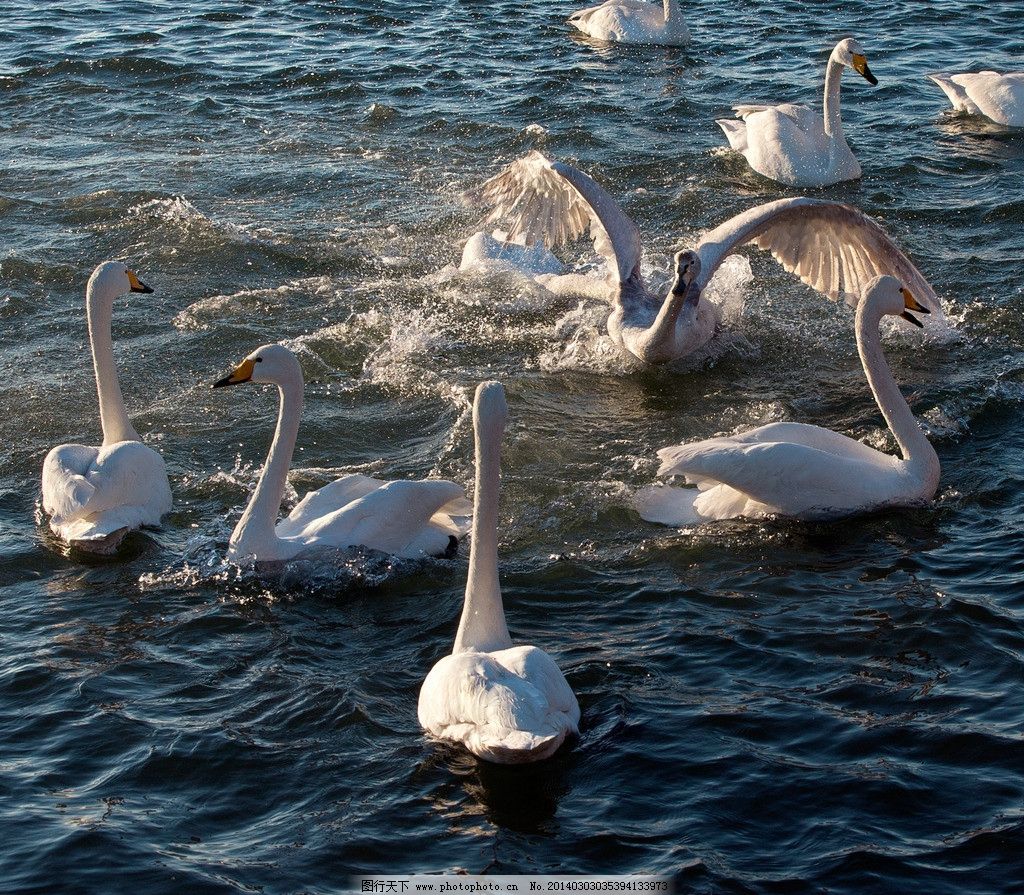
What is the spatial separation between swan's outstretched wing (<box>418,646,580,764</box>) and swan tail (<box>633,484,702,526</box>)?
2345 mm

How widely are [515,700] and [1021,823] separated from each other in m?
2.01

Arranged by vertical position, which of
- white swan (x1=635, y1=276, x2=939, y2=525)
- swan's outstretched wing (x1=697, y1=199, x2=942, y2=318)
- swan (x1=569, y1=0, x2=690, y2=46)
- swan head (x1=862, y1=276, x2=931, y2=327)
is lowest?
white swan (x1=635, y1=276, x2=939, y2=525)

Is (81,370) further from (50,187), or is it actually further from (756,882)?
(756,882)

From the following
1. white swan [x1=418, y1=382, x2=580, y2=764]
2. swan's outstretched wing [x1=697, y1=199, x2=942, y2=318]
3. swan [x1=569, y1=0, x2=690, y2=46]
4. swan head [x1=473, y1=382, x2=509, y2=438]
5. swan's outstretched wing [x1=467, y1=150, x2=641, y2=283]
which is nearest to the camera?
white swan [x1=418, y1=382, x2=580, y2=764]

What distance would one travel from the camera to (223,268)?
1226 centimetres

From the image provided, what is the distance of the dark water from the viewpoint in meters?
5.84

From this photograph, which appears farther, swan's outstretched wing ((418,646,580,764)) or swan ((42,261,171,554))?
swan ((42,261,171,554))

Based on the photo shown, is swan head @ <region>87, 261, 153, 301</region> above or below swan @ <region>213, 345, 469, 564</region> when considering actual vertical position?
above

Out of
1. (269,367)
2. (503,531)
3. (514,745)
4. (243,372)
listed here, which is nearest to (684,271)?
(503,531)

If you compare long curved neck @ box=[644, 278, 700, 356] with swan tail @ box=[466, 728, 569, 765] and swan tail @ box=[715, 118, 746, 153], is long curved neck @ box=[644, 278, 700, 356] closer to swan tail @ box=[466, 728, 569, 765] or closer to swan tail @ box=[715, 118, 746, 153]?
swan tail @ box=[715, 118, 746, 153]

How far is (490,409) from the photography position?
653 centimetres

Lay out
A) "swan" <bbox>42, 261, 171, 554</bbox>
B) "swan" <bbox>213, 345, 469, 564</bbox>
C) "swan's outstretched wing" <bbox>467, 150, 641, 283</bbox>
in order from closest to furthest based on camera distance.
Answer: "swan" <bbox>213, 345, 469, 564</bbox> < "swan" <bbox>42, 261, 171, 554</bbox> < "swan's outstretched wing" <bbox>467, 150, 641, 283</bbox>

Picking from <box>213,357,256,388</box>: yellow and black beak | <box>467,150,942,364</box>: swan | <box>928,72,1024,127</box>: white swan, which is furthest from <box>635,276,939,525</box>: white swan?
<box>928,72,1024,127</box>: white swan

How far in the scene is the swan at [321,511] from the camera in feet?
25.3
